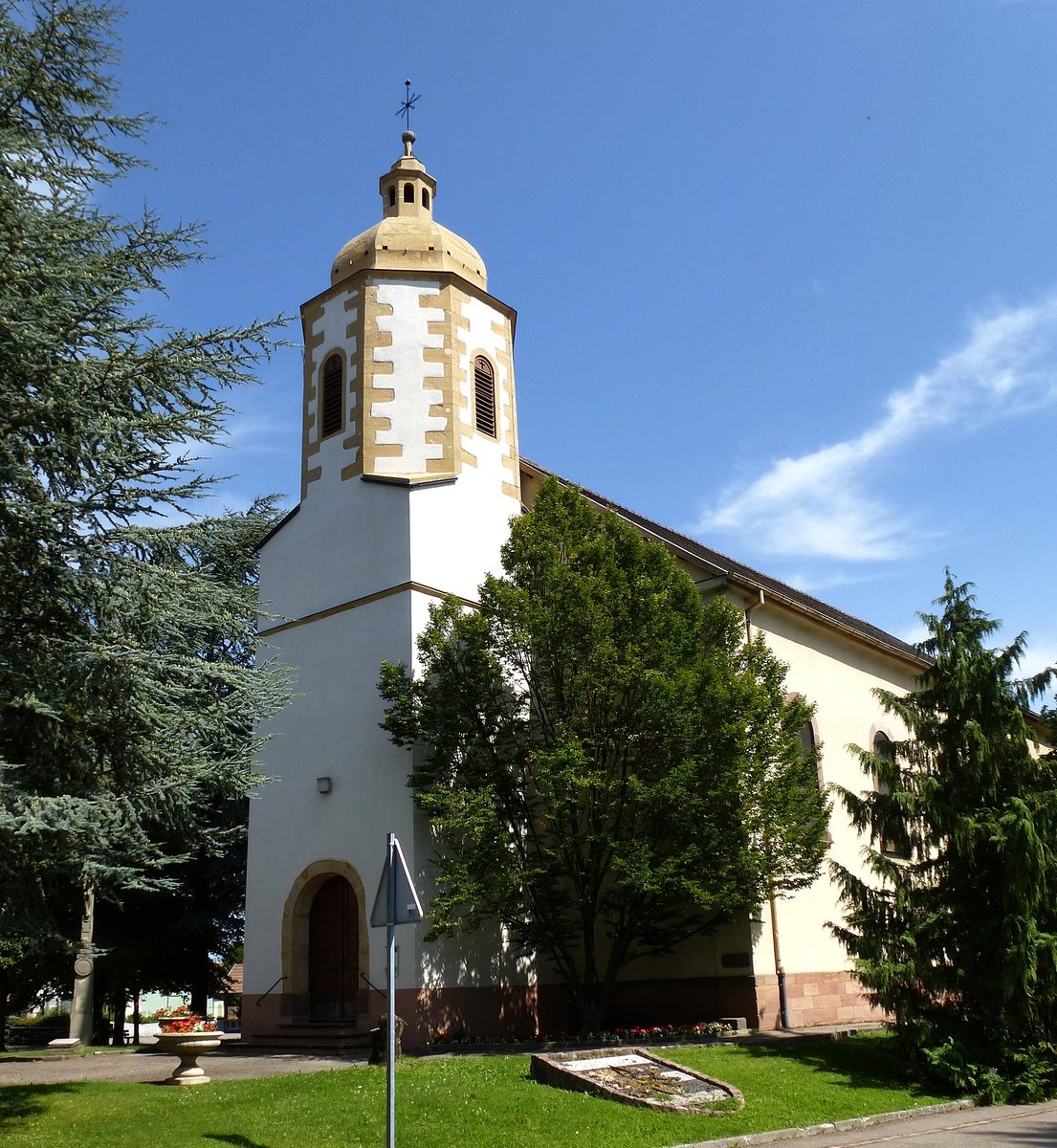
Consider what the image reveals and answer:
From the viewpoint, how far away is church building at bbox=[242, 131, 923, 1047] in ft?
57.6

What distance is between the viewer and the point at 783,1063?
1378 cm

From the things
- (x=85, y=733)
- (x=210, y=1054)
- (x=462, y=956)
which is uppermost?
(x=85, y=733)

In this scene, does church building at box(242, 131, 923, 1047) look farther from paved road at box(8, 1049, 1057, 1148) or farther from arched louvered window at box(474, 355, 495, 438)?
paved road at box(8, 1049, 1057, 1148)

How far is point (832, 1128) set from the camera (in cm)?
1122

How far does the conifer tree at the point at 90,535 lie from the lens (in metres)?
10.1

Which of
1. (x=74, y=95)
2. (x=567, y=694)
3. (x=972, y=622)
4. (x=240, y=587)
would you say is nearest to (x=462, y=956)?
(x=567, y=694)

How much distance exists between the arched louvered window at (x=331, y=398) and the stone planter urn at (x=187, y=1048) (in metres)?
11.0

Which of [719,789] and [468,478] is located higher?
[468,478]

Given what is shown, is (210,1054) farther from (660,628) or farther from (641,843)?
(660,628)

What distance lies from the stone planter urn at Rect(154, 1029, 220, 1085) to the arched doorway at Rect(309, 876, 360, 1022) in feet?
12.3

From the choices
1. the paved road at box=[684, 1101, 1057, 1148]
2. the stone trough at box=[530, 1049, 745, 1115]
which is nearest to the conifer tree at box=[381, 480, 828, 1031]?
the stone trough at box=[530, 1049, 745, 1115]

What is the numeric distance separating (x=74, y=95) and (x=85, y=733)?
21.7ft

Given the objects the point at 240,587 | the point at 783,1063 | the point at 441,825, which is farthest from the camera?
the point at 441,825

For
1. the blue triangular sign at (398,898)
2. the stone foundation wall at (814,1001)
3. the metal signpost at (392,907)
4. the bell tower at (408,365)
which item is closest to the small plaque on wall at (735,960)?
the stone foundation wall at (814,1001)
